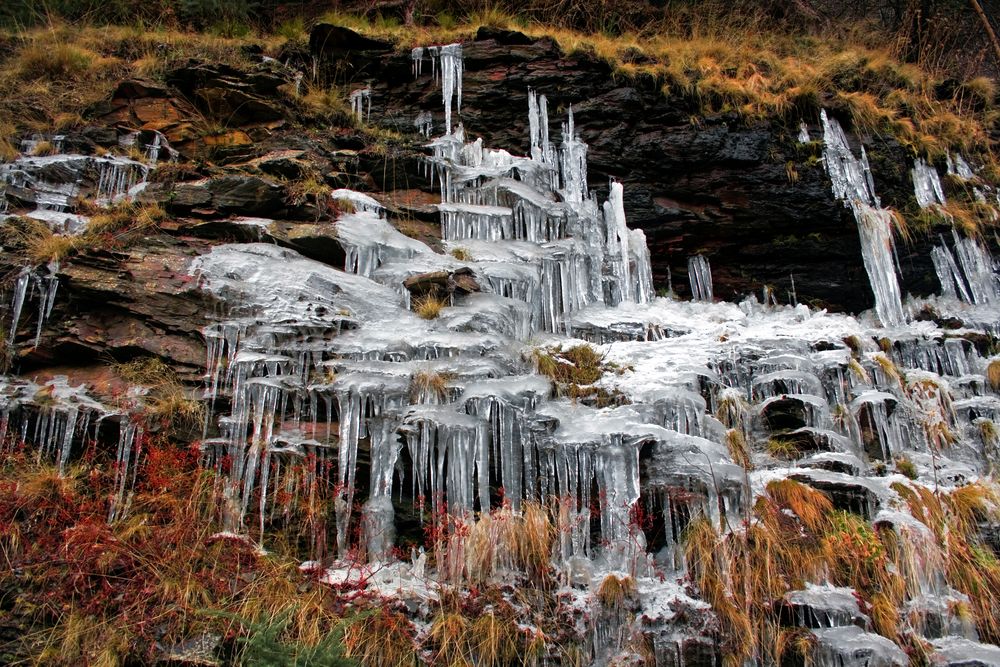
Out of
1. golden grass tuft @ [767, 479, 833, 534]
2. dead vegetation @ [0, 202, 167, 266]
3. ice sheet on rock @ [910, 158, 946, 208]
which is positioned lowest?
golden grass tuft @ [767, 479, 833, 534]

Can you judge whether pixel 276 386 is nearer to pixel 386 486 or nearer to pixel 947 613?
pixel 386 486

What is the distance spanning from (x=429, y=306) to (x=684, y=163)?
4133mm

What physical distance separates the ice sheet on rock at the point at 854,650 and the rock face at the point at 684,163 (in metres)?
4.79

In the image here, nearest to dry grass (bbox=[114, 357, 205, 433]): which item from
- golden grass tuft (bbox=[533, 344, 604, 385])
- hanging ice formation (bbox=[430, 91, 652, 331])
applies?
golden grass tuft (bbox=[533, 344, 604, 385])

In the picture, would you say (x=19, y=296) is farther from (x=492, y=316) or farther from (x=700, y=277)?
(x=700, y=277)

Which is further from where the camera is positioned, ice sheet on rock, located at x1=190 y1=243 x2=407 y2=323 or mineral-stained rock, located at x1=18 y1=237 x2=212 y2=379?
ice sheet on rock, located at x1=190 y1=243 x2=407 y2=323

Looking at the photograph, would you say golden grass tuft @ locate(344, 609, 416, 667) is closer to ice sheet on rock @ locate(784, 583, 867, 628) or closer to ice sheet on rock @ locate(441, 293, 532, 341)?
ice sheet on rock @ locate(784, 583, 867, 628)

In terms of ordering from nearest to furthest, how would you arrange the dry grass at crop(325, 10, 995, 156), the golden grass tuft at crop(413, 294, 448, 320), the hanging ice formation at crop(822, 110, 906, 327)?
the golden grass tuft at crop(413, 294, 448, 320) < the hanging ice formation at crop(822, 110, 906, 327) < the dry grass at crop(325, 10, 995, 156)

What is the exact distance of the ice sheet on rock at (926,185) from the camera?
8172 millimetres

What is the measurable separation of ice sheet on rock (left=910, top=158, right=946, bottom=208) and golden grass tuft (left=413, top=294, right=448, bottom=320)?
20.1 ft

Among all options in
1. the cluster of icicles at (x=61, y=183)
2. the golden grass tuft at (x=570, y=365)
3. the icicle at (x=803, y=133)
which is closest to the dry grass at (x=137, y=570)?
the cluster of icicles at (x=61, y=183)

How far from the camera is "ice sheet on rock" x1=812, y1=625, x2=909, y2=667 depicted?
376 centimetres

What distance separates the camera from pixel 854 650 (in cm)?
378

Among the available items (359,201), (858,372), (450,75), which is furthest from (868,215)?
(359,201)
